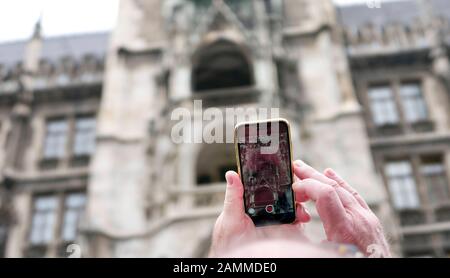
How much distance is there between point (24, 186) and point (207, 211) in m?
6.63

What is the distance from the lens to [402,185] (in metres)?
13.1

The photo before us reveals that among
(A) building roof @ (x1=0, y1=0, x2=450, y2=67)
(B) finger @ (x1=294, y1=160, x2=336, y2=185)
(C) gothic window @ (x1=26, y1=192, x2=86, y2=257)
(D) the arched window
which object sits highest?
(A) building roof @ (x1=0, y1=0, x2=450, y2=67)

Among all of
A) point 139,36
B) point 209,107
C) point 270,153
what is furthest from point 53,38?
point 270,153

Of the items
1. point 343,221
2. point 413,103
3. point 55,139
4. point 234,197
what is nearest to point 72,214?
point 55,139

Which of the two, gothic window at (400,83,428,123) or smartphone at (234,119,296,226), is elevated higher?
gothic window at (400,83,428,123)

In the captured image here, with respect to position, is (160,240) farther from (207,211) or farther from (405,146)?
(405,146)

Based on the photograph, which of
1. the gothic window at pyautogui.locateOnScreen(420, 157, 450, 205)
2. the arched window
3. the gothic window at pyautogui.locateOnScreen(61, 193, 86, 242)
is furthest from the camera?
the arched window

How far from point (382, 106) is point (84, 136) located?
9.53 meters

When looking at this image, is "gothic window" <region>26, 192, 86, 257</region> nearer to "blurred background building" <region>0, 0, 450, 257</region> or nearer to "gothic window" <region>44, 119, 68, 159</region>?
"blurred background building" <region>0, 0, 450, 257</region>

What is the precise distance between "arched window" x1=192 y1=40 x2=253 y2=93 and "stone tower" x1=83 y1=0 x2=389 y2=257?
0.03 metres

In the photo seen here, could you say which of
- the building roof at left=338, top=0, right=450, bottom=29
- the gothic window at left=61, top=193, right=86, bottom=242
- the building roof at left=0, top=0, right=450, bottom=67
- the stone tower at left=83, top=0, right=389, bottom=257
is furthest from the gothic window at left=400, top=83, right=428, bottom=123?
the gothic window at left=61, top=193, right=86, bottom=242

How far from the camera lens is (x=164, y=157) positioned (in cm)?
1204

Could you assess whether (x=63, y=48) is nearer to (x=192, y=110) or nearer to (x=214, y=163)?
(x=192, y=110)

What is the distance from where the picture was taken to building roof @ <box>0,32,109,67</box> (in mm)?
17844
